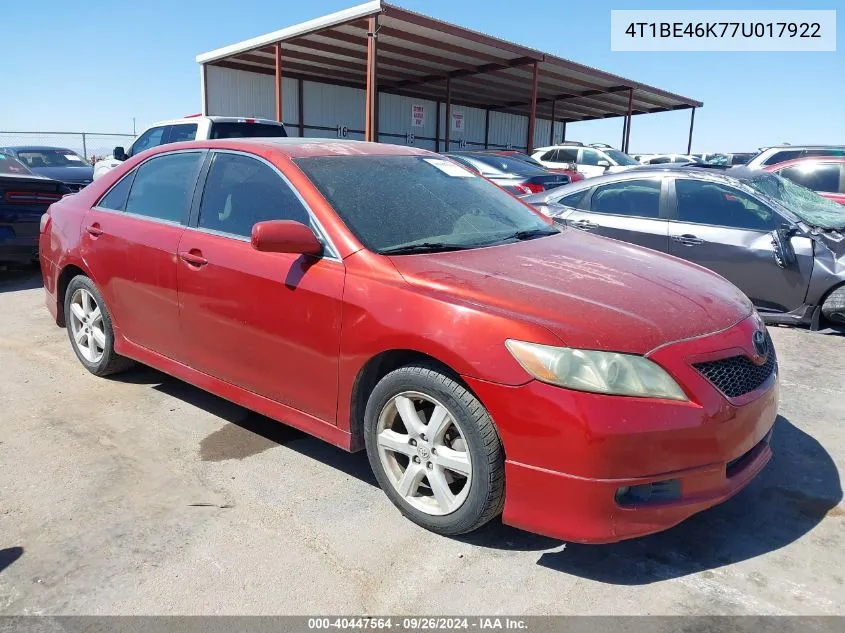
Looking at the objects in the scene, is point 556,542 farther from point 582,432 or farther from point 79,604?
point 79,604

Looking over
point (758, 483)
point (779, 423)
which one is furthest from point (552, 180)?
point (758, 483)

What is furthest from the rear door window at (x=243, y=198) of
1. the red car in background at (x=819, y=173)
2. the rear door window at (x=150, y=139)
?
the rear door window at (x=150, y=139)

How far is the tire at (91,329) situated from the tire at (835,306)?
5.38 meters

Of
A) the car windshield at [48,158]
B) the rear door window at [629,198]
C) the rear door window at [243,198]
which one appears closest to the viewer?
the rear door window at [243,198]

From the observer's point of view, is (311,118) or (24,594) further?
(311,118)

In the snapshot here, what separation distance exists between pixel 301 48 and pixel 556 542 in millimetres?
16604

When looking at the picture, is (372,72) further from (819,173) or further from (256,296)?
(256,296)

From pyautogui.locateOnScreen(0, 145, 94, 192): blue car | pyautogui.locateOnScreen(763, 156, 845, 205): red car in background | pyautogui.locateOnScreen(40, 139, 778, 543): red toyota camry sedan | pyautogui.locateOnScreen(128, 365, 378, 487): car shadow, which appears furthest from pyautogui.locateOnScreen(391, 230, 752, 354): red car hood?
pyautogui.locateOnScreen(0, 145, 94, 192): blue car

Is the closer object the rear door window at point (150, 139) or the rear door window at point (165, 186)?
the rear door window at point (165, 186)

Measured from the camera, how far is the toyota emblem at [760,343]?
2.75 meters

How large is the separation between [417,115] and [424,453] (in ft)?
80.3

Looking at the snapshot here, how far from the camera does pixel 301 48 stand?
17.0m

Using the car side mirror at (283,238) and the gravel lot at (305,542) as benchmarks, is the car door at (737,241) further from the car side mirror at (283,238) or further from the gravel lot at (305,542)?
the car side mirror at (283,238)

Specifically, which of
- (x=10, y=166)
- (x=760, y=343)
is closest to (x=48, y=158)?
(x=10, y=166)
